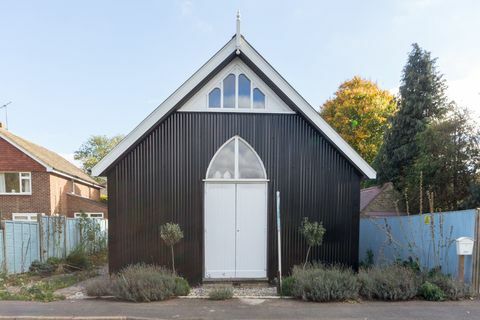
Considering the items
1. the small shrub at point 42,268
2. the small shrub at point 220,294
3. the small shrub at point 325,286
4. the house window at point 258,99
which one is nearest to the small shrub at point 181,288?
the small shrub at point 220,294

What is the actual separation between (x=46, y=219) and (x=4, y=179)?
9.35 meters

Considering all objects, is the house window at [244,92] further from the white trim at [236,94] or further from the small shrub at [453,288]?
the small shrub at [453,288]

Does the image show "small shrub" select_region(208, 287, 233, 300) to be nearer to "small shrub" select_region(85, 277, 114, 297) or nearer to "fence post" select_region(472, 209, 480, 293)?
"small shrub" select_region(85, 277, 114, 297)

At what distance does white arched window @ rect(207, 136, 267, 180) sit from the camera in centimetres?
951

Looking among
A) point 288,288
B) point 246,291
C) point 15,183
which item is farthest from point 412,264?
point 15,183

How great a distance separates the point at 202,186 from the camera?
30.9 feet

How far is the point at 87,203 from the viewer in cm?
2373

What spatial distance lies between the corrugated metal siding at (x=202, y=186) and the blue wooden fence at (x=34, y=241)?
434cm

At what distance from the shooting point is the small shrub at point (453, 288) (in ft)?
24.7

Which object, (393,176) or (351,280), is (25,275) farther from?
(393,176)

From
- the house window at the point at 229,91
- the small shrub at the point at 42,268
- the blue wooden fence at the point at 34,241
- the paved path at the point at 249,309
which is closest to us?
the paved path at the point at 249,309

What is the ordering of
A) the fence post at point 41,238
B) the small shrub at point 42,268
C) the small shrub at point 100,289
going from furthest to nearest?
the fence post at point 41,238
the small shrub at point 42,268
the small shrub at point 100,289

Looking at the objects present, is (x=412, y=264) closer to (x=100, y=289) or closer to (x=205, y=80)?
(x=205, y=80)

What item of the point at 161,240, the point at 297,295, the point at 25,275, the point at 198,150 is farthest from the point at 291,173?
the point at 25,275
